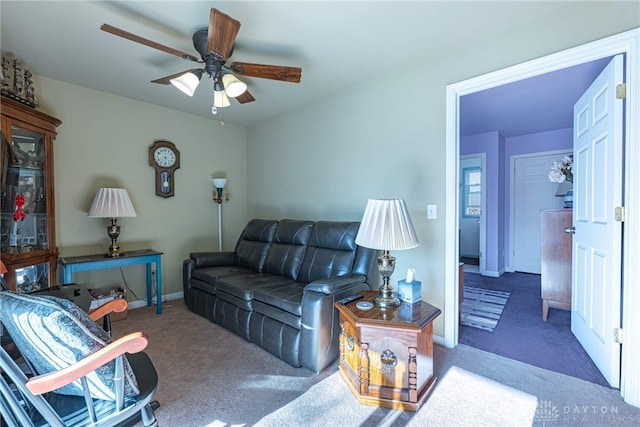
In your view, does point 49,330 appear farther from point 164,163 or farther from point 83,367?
point 164,163

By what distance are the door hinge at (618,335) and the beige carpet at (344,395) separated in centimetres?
30

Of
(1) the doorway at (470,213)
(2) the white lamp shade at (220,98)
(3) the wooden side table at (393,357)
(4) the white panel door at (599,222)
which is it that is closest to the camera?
(3) the wooden side table at (393,357)

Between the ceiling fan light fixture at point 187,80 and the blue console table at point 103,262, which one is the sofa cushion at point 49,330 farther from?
the blue console table at point 103,262

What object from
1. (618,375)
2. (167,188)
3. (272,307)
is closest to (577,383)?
(618,375)

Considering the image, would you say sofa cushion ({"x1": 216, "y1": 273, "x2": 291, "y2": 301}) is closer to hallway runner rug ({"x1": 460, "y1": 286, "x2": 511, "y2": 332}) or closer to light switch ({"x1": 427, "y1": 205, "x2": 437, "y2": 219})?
light switch ({"x1": 427, "y1": 205, "x2": 437, "y2": 219})

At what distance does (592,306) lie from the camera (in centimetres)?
204

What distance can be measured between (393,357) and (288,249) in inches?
61.7

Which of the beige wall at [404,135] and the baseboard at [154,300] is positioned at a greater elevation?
the beige wall at [404,135]

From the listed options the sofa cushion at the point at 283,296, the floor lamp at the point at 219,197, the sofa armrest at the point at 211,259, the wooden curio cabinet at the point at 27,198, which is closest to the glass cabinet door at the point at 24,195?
the wooden curio cabinet at the point at 27,198

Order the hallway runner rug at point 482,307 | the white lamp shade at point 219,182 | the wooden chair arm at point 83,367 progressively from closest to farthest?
the wooden chair arm at point 83,367 < the hallway runner rug at point 482,307 < the white lamp shade at point 219,182

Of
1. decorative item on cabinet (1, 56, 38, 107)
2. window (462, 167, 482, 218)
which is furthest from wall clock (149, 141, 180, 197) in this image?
window (462, 167, 482, 218)

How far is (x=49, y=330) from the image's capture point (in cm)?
96

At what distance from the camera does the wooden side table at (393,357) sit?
160 centimetres

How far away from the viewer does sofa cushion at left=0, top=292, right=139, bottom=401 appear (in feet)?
3.16
